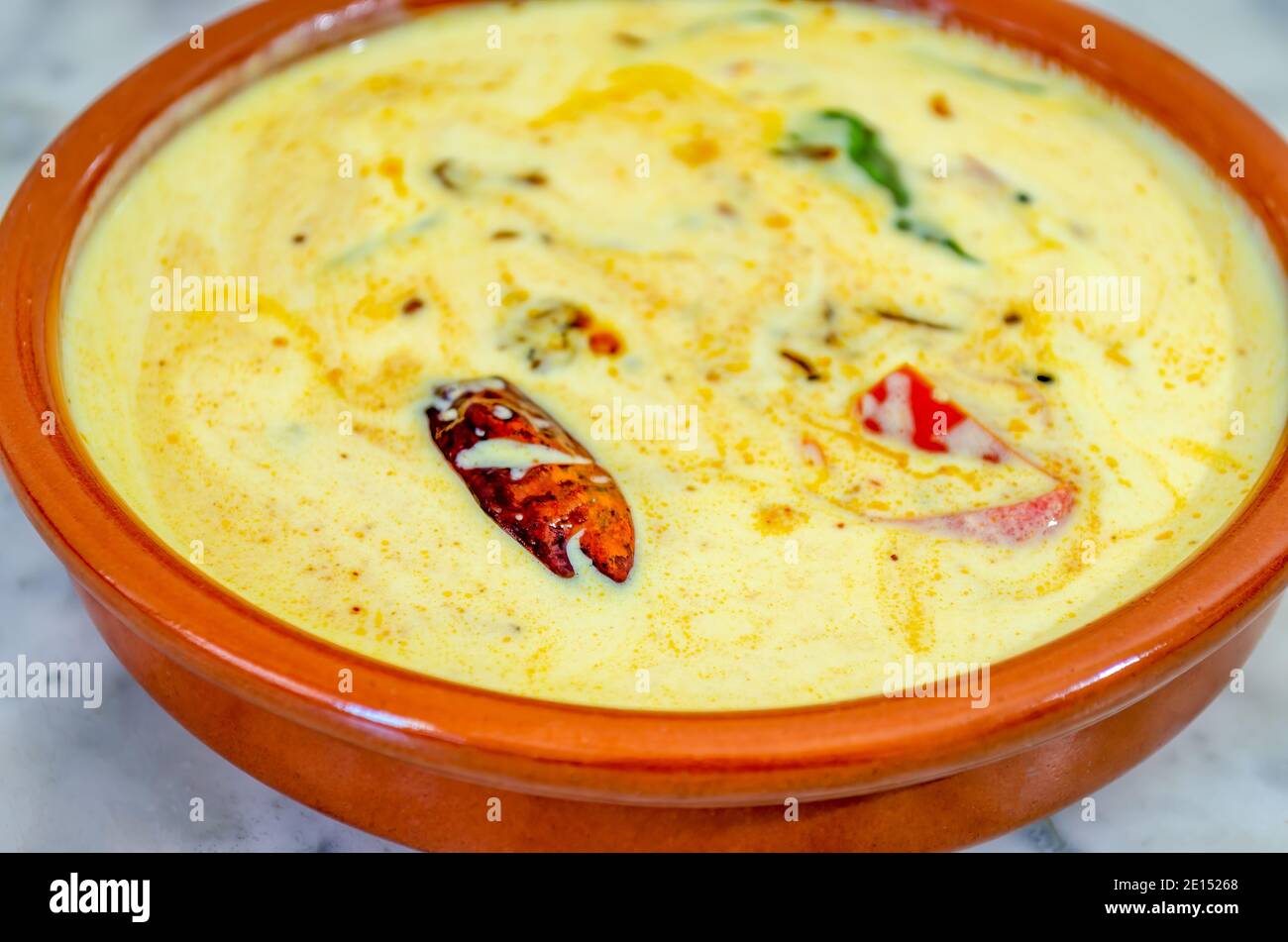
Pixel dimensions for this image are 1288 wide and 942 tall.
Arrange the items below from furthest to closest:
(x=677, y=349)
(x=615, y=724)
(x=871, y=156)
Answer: (x=871, y=156) < (x=677, y=349) < (x=615, y=724)

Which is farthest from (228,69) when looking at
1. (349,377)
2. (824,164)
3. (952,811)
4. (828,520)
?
(952,811)

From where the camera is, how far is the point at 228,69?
2.12 meters

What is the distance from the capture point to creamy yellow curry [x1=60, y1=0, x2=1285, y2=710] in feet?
5.18

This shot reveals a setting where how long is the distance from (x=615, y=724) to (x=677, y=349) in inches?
23.2

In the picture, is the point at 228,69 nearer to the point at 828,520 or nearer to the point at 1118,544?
the point at 828,520

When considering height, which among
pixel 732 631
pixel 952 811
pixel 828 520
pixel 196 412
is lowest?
pixel 952 811

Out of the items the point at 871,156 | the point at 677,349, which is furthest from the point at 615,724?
the point at 871,156

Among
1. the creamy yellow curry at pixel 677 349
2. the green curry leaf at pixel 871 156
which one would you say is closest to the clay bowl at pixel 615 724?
the creamy yellow curry at pixel 677 349

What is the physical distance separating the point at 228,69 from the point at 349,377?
1.68 ft

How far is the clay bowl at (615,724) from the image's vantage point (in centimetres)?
136

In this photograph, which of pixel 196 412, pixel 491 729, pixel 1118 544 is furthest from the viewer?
pixel 196 412

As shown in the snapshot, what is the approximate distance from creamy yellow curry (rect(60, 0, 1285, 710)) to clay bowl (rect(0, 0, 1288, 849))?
0.30 ft

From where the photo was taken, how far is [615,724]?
4.47 feet

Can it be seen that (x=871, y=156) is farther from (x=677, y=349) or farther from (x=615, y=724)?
(x=615, y=724)
